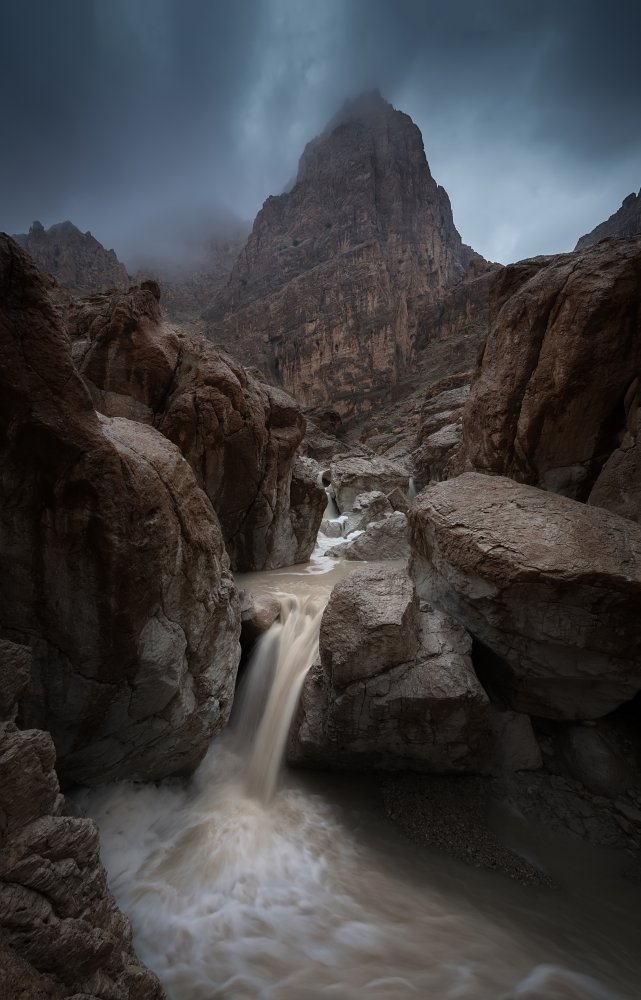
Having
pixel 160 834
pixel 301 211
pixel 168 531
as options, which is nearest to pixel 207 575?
pixel 168 531

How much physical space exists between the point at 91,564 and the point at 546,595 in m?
5.17

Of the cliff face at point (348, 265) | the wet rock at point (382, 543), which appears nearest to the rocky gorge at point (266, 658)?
the wet rock at point (382, 543)

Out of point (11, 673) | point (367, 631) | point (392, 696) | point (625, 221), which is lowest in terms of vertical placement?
point (392, 696)

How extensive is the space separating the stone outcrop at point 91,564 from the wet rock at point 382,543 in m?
11.0

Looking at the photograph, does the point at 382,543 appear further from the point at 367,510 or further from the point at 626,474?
the point at 626,474

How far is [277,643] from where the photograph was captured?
24.2 ft

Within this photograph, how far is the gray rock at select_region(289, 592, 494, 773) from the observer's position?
532 cm

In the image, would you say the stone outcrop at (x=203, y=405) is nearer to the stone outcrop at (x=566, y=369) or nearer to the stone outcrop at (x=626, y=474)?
the stone outcrop at (x=566, y=369)

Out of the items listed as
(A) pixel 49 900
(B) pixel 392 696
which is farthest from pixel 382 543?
(A) pixel 49 900

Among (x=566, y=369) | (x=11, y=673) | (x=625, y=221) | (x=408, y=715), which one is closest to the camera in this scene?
(x=11, y=673)

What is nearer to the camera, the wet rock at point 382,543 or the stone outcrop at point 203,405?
the stone outcrop at point 203,405

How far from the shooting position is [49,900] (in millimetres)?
2330

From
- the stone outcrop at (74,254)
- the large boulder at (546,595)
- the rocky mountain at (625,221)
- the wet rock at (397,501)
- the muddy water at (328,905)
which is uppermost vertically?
the rocky mountain at (625,221)

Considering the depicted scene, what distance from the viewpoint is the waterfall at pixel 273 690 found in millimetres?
5957
